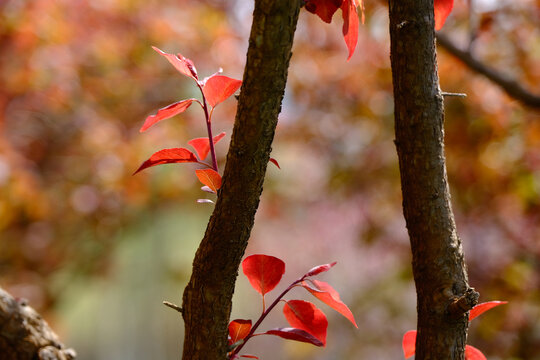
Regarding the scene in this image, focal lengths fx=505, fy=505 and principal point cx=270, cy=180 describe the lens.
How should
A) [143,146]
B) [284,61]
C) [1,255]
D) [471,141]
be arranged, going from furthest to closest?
[1,255] < [143,146] < [471,141] < [284,61]

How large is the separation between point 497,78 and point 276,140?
1.57 meters

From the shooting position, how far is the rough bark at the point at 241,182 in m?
0.34

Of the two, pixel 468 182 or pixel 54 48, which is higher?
pixel 54 48

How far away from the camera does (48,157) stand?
2.74 metres

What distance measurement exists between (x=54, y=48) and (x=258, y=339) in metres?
4.01

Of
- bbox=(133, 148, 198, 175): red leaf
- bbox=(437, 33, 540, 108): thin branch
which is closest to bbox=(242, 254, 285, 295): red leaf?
bbox=(133, 148, 198, 175): red leaf

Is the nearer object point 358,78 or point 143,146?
point 358,78

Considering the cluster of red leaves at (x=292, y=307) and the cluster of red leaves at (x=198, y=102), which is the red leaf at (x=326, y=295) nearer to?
the cluster of red leaves at (x=292, y=307)

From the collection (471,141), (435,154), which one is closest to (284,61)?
(435,154)

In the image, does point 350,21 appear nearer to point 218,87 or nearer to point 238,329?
point 218,87

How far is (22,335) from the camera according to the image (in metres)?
Result: 0.53

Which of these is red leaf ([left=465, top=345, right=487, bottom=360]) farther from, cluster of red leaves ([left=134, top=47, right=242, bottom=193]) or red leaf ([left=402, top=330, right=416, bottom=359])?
cluster of red leaves ([left=134, top=47, right=242, bottom=193])

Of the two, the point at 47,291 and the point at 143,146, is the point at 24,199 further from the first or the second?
the point at 47,291

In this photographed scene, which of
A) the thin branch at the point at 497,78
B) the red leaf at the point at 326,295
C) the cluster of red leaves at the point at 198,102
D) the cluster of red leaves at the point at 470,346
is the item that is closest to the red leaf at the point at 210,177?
the cluster of red leaves at the point at 198,102
